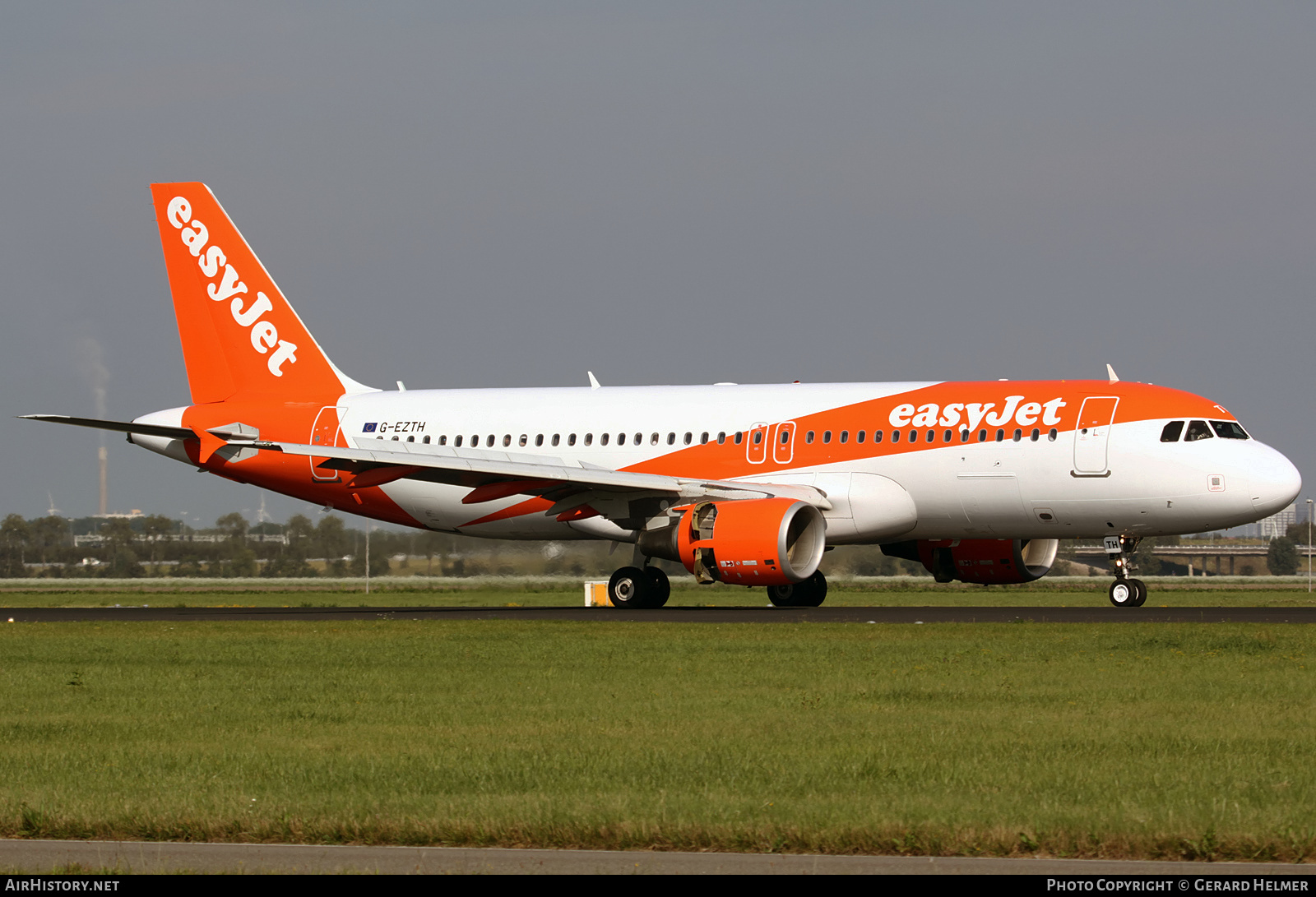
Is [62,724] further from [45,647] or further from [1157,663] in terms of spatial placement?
[1157,663]

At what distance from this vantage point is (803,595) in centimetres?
3506

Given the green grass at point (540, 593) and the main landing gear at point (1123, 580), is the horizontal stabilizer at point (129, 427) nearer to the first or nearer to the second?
the green grass at point (540, 593)

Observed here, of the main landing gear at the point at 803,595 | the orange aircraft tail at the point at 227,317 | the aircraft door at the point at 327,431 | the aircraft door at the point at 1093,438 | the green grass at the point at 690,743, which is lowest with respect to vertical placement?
the green grass at the point at 690,743

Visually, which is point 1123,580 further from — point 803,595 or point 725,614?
point 725,614

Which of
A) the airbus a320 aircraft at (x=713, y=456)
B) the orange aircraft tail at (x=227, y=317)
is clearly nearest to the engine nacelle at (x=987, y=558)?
the airbus a320 aircraft at (x=713, y=456)

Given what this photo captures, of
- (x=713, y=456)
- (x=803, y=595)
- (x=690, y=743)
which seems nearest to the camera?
(x=690, y=743)

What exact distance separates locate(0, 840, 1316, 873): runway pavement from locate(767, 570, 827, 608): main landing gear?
85.1ft

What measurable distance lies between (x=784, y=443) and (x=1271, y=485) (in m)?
8.85

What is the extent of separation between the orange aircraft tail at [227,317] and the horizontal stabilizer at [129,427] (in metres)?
1.85

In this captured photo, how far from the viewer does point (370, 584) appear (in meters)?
60.9

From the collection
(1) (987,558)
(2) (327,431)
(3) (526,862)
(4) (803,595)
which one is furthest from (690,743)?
(2) (327,431)

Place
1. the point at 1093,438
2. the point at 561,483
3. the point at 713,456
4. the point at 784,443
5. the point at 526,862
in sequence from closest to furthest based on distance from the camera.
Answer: the point at 526,862, the point at 1093,438, the point at 561,483, the point at 784,443, the point at 713,456

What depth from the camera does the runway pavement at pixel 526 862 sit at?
28.0 feet

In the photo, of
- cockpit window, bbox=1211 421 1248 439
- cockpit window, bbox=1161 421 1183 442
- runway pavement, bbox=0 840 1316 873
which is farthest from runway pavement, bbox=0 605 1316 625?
runway pavement, bbox=0 840 1316 873
